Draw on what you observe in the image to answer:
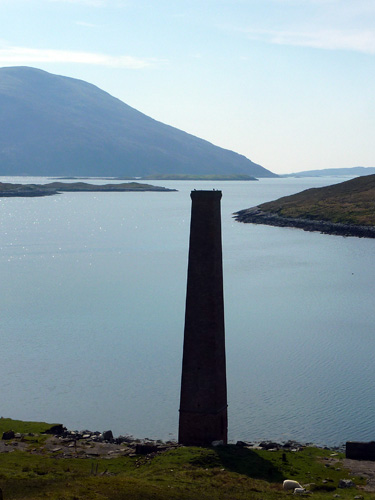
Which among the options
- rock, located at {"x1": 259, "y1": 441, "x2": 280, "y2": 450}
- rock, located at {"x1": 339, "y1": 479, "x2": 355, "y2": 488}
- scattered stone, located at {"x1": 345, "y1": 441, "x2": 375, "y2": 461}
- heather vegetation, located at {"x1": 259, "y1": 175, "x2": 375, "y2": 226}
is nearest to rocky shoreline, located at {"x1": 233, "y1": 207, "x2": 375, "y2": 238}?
heather vegetation, located at {"x1": 259, "y1": 175, "x2": 375, "y2": 226}

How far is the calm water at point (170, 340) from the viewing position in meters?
33.5

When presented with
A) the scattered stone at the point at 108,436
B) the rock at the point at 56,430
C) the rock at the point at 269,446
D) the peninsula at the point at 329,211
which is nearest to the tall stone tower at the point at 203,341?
the rock at the point at 269,446

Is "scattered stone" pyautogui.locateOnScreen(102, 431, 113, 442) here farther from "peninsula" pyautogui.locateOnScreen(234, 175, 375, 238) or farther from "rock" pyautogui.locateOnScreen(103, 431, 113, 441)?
"peninsula" pyautogui.locateOnScreen(234, 175, 375, 238)

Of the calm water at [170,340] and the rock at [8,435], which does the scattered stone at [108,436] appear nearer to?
the calm water at [170,340]

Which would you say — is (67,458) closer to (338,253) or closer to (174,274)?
(174,274)

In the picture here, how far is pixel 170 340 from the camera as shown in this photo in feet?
155

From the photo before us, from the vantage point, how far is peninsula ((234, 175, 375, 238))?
126375mm

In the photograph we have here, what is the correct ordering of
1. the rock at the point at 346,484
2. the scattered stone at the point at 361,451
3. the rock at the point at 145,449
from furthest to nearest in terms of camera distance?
the scattered stone at the point at 361,451 < the rock at the point at 145,449 < the rock at the point at 346,484

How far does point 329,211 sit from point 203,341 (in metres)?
120

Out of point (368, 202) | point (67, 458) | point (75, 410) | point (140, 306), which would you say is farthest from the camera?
point (368, 202)

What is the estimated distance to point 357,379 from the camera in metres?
38.6

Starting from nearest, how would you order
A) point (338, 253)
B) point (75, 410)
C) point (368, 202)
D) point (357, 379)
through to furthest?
point (75, 410), point (357, 379), point (338, 253), point (368, 202)

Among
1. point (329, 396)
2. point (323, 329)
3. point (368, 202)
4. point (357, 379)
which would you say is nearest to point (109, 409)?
point (329, 396)

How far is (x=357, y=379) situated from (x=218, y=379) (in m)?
14.5
